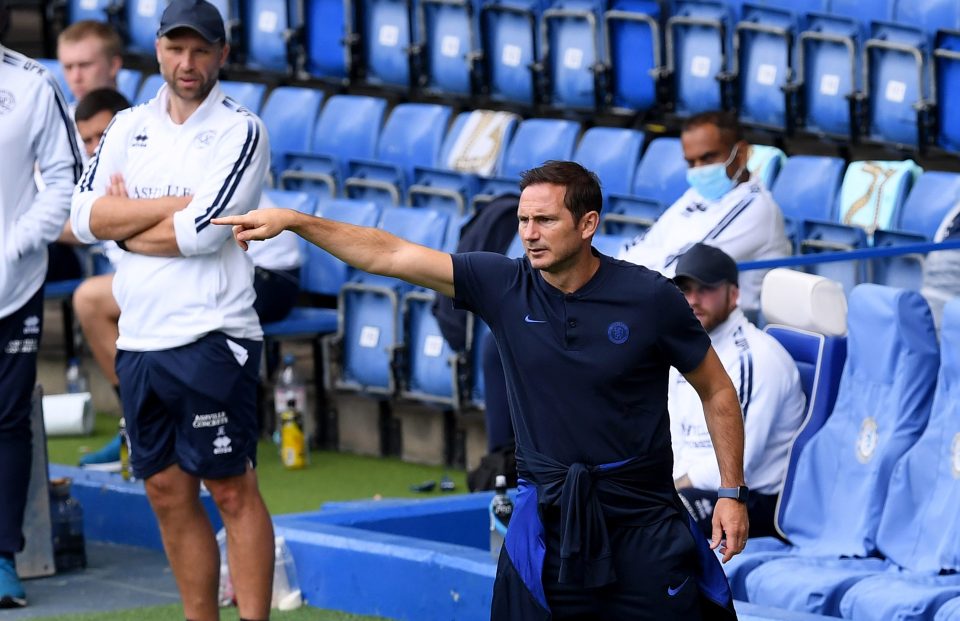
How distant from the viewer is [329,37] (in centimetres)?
1196

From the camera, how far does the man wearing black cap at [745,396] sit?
6.02m

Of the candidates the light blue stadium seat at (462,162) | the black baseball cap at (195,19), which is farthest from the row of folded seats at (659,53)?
the black baseball cap at (195,19)

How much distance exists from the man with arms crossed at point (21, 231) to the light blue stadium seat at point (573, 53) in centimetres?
475

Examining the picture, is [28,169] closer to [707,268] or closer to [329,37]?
[707,268]

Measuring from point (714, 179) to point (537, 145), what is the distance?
8.22 ft

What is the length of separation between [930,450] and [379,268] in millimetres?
2104

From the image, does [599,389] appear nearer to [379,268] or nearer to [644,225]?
A: [379,268]

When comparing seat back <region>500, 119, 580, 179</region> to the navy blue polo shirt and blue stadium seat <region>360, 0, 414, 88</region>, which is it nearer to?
blue stadium seat <region>360, 0, 414, 88</region>

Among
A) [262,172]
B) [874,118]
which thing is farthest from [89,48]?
[874,118]

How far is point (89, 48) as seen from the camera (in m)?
8.52

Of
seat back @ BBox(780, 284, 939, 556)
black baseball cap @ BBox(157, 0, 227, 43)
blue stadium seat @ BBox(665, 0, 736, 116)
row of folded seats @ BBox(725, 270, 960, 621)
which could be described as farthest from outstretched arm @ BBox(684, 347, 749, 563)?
blue stadium seat @ BBox(665, 0, 736, 116)

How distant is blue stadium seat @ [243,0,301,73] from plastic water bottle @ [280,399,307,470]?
151 inches

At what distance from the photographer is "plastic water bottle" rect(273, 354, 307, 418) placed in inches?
355

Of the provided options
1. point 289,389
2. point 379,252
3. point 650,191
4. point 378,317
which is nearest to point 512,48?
point 650,191
